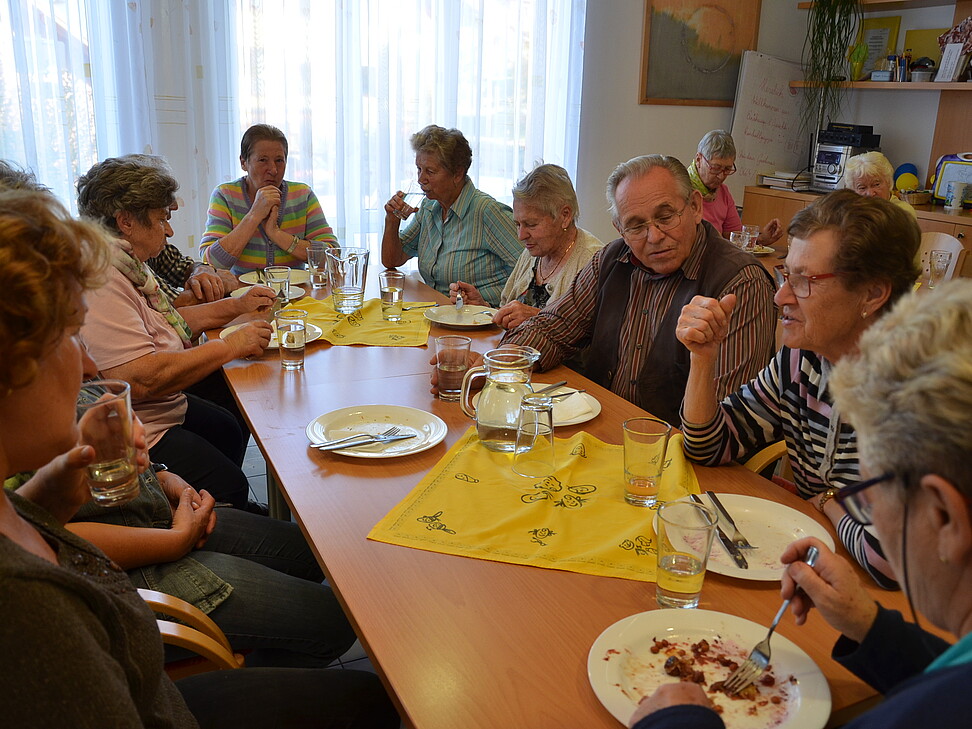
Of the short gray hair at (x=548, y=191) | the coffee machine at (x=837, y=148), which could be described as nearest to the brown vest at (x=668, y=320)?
the short gray hair at (x=548, y=191)

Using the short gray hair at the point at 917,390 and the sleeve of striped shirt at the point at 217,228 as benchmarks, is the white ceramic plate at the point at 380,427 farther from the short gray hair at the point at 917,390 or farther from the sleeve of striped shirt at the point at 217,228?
the sleeve of striped shirt at the point at 217,228

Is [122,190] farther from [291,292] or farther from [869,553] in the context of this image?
[869,553]

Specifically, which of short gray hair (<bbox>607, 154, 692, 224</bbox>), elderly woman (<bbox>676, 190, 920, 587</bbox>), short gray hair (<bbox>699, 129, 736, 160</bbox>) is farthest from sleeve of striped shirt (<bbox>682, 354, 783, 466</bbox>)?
short gray hair (<bbox>699, 129, 736, 160</bbox>)

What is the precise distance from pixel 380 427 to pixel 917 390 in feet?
4.24

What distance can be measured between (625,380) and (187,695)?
145 centimetres

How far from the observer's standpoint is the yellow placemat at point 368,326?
2543 millimetres

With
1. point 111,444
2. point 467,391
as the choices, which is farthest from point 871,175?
point 111,444

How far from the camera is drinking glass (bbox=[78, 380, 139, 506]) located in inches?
50.2

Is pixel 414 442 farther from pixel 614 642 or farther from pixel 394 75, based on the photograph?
pixel 394 75

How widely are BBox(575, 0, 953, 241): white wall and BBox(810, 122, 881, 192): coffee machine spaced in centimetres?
19

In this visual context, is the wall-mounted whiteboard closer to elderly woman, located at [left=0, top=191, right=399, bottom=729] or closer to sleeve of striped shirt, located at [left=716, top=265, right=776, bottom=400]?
sleeve of striped shirt, located at [left=716, top=265, right=776, bottom=400]

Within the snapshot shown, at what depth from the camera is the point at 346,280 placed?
9.25ft

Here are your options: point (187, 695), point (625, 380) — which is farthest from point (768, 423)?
point (187, 695)

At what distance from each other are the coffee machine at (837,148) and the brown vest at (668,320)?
10.7 feet
